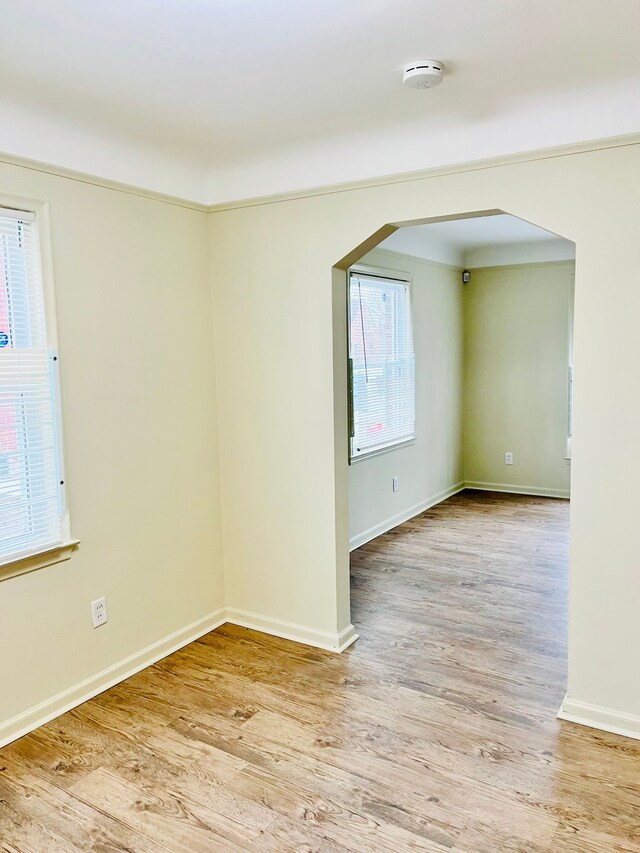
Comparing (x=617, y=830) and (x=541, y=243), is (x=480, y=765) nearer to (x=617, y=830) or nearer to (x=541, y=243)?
(x=617, y=830)

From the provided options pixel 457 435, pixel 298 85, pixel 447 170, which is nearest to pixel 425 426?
pixel 457 435

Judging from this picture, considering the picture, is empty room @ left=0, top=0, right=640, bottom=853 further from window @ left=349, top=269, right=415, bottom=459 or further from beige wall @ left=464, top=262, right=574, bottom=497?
beige wall @ left=464, top=262, right=574, bottom=497

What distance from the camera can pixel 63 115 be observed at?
2.50 meters

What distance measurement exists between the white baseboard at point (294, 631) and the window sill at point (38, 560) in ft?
3.74

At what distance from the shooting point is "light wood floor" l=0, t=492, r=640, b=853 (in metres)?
2.00

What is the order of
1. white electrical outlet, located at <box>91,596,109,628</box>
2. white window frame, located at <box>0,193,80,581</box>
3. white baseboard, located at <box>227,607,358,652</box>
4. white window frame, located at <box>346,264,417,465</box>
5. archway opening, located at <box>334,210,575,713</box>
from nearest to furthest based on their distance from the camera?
white window frame, located at <box>0,193,80,581</box>
white electrical outlet, located at <box>91,596,109,628</box>
white baseboard, located at <box>227,607,358,652</box>
archway opening, located at <box>334,210,575,713</box>
white window frame, located at <box>346,264,417,465</box>

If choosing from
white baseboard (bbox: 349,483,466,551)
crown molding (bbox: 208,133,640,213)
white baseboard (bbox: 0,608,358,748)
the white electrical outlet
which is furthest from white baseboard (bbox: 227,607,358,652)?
crown molding (bbox: 208,133,640,213)

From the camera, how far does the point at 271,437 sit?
330 cm

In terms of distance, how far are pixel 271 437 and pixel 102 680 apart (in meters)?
1.37

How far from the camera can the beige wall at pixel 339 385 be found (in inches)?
94.3

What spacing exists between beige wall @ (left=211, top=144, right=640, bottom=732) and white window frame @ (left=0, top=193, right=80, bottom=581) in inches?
38.3

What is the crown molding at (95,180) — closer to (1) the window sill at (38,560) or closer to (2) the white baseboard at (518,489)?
(1) the window sill at (38,560)

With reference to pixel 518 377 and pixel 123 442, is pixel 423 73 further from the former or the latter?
pixel 518 377

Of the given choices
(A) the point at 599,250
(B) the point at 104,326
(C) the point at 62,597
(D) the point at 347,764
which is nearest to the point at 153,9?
(B) the point at 104,326
